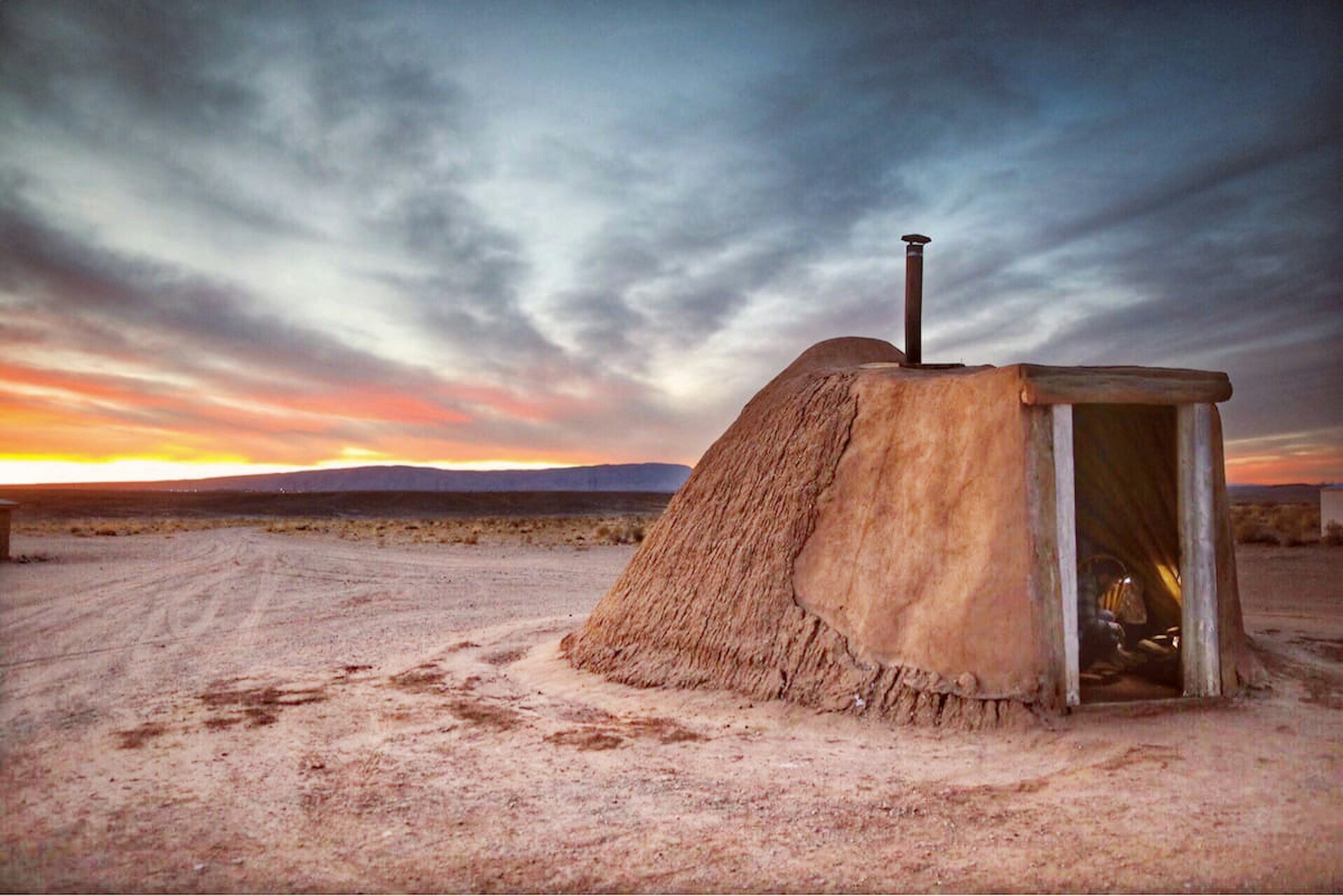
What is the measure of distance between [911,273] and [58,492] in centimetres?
12264

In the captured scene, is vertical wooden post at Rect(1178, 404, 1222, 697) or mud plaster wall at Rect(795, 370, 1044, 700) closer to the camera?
mud plaster wall at Rect(795, 370, 1044, 700)

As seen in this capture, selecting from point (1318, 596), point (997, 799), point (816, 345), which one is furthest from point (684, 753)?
point (1318, 596)

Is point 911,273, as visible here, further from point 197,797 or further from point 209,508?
point 209,508

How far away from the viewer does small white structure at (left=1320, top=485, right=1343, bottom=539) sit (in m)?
22.9

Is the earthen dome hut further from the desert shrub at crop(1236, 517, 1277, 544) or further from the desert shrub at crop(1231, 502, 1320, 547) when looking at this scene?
the desert shrub at crop(1236, 517, 1277, 544)

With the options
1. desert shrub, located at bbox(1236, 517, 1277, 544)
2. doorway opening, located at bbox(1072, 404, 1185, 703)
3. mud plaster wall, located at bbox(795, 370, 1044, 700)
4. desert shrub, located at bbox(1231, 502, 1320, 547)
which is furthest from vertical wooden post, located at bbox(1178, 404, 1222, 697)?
desert shrub, located at bbox(1236, 517, 1277, 544)

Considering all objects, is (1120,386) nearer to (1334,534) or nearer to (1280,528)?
(1334,534)

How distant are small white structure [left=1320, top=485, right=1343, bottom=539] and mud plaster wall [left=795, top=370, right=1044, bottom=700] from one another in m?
21.5

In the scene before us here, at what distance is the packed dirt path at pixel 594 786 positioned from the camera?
4.26 meters

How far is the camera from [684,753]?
6129 millimetres

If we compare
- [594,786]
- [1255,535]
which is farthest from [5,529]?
[1255,535]

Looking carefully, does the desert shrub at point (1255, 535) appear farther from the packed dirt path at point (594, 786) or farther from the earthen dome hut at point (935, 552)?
the earthen dome hut at point (935, 552)

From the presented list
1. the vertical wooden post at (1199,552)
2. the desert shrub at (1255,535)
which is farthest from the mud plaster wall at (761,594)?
the desert shrub at (1255,535)

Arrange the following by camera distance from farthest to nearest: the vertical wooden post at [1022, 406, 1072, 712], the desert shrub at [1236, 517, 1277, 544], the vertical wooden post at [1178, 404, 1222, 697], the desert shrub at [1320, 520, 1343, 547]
A: the desert shrub at [1236, 517, 1277, 544], the desert shrub at [1320, 520, 1343, 547], the vertical wooden post at [1178, 404, 1222, 697], the vertical wooden post at [1022, 406, 1072, 712]
